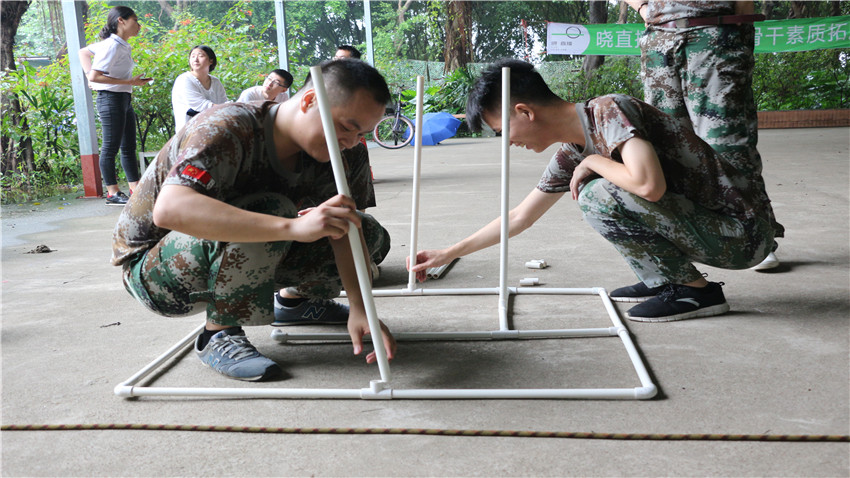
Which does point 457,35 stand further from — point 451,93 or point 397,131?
point 397,131

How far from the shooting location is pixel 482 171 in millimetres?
6543

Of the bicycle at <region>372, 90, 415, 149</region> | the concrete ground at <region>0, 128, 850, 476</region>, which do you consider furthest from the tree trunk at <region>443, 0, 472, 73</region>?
the concrete ground at <region>0, 128, 850, 476</region>

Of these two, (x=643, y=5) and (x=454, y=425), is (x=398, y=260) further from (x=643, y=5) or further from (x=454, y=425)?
(x=454, y=425)

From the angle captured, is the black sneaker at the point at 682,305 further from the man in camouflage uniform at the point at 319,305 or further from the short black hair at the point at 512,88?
the man in camouflage uniform at the point at 319,305

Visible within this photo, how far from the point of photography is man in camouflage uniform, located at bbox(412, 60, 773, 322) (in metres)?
1.90

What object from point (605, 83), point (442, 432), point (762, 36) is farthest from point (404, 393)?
point (605, 83)

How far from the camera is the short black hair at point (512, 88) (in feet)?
6.31

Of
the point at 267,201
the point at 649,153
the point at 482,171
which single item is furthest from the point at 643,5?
the point at 482,171

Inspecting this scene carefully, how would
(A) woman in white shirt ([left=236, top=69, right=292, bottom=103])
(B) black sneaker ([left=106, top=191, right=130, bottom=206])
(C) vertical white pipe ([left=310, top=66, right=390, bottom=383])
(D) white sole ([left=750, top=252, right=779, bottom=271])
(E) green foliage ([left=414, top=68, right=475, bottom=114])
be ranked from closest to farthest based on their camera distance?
1. (C) vertical white pipe ([left=310, top=66, right=390, bottom=383])
2. (D) white sole ([left=750, top=252, right=779, bottom=271])
3. (A) woman in white shirt ([left=236, top=69, right=292, bottom=103])
4. (B) black sneaker ([left=106, top=191, right=130, bottom=206])
5. (E) green foliage ([left=414, top=68, right=475, bottom=114])

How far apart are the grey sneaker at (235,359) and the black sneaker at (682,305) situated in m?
1.10

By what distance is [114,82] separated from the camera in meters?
4.94

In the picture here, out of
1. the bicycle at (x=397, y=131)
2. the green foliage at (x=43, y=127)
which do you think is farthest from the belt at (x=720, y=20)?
the bicycle at (x=397, y=131)

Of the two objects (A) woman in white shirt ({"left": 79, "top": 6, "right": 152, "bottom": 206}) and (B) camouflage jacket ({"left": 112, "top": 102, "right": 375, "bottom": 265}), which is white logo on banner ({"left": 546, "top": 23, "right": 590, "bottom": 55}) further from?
(B) camouflage jacket ({"left": 112, "top": 102, "right": 375, "bottom": 265})

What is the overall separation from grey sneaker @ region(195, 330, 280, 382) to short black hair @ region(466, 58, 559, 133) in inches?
34.5
